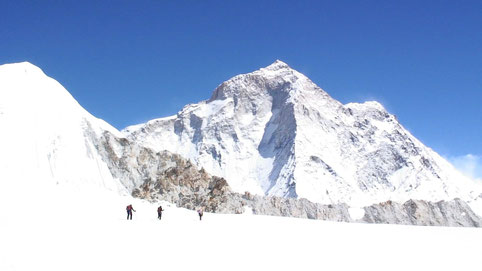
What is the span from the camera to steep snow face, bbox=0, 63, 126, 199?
64.8m

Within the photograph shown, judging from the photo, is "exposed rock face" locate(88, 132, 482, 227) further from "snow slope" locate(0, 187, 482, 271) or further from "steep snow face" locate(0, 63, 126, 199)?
"snow slope" locate(0, 187, 482, 271)

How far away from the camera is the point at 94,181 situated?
249 ft

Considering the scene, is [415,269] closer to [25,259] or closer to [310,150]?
[25,259]

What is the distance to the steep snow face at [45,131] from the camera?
6481 centimetres

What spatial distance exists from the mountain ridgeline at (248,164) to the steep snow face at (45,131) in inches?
7.9

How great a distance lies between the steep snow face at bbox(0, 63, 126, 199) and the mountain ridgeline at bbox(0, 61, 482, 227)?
20 centimetres

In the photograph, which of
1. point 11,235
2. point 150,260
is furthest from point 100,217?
point 150,260

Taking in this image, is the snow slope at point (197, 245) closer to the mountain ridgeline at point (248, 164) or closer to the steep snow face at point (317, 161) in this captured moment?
the mountain ridgeline at point (248, 164)

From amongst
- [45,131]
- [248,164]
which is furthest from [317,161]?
[45,131]

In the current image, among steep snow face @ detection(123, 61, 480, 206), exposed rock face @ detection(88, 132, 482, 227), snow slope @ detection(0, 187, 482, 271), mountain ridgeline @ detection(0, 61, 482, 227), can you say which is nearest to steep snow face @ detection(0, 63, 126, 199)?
mountain ridgeline @ detection(0, 61, 482, 227)

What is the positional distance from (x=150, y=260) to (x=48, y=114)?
60836 mm

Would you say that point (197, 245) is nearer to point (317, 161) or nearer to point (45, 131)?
point (45, 131)

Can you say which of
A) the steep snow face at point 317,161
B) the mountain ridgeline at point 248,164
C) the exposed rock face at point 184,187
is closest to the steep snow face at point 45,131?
the mountain ridgeline at point 248,164

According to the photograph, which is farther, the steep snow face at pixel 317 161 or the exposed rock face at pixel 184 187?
the steep snow face at pixel 317 161
